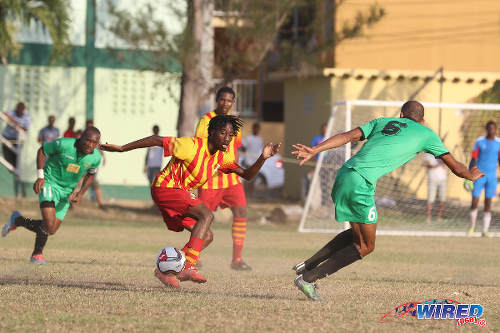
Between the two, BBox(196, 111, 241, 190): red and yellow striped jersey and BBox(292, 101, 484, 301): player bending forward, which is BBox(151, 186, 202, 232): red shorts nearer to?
BBox(292, 101, 484, 301): player bending forward

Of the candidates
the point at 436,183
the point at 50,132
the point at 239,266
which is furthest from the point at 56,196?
the point at 50,132

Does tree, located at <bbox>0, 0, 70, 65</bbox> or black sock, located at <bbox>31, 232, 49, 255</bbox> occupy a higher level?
tree, located at <bbox>0, 0, 70, 65</bbox>

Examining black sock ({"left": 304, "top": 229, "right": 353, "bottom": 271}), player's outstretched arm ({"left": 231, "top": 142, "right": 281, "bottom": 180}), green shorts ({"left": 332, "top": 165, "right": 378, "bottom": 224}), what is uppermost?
player's outstretched arm ({"left": 231, "top": 142, "right": 281, "bottom": 180})

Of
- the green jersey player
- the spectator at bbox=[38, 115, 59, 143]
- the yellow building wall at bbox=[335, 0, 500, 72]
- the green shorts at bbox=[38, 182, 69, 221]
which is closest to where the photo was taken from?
the green jersey player

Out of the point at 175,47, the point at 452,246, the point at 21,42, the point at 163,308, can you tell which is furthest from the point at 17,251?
the point at 21,42

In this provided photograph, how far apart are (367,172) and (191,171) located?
166 cm

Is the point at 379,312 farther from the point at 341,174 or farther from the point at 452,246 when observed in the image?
the point at 452,246

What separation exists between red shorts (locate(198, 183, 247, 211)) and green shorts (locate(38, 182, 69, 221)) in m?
1.67

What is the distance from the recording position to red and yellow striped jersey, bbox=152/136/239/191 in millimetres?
8344

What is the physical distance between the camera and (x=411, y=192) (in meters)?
20.7

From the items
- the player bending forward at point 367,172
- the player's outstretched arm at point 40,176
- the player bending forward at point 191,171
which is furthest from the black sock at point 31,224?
the player bending forward at point 367,172

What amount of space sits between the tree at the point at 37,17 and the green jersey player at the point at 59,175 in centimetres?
950

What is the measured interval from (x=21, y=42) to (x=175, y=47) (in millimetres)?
6090

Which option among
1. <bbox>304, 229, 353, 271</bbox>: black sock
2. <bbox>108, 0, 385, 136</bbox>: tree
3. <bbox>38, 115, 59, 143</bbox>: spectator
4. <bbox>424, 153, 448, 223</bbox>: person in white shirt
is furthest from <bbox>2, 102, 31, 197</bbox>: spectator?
<bbox>304, 229, 353, 271</bbox>: black sock
